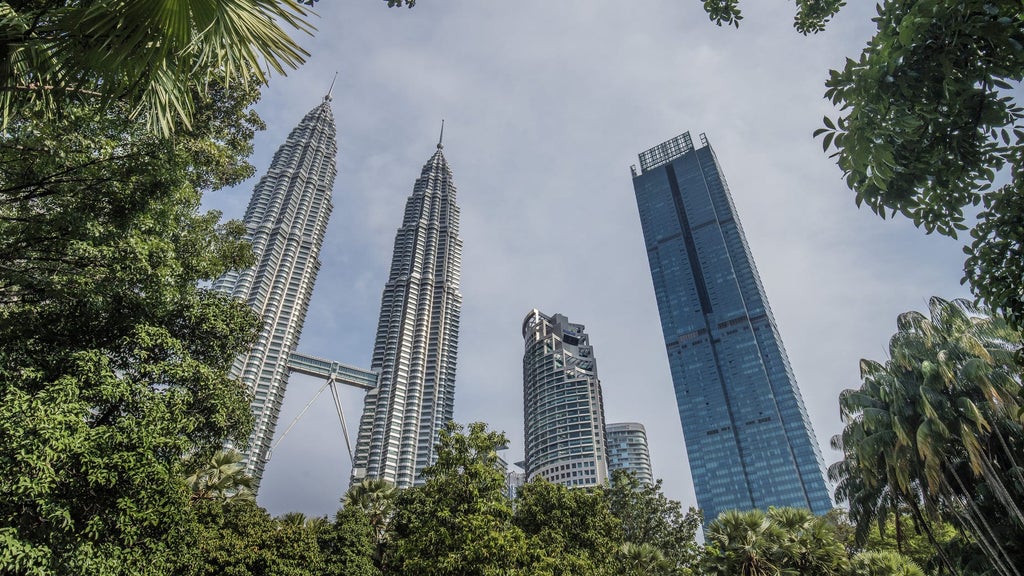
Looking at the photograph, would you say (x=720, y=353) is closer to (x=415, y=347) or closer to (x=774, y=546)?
(x=415, y=347)

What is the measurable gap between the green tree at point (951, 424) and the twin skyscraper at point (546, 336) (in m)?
71.0

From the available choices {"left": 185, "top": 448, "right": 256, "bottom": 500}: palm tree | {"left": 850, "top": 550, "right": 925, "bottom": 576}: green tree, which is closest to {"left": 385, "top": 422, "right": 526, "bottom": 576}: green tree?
{"left": 185, "top": 448, "right": 256, "bottom": 500}: palm tree

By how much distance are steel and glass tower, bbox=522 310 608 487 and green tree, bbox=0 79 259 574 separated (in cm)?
10414

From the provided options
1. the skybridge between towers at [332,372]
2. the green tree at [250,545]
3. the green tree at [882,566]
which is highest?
the skybridge between towers at [332,372]

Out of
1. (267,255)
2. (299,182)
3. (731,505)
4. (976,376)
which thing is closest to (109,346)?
(976,376)

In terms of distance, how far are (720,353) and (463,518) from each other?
142m

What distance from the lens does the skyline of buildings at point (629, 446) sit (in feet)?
516

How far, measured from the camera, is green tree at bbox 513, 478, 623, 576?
711 inches

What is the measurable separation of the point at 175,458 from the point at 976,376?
2041 cm

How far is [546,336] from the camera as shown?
13050 cm

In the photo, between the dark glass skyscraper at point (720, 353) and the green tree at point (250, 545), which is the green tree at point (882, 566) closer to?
Result: the green tree at point (250, 545)

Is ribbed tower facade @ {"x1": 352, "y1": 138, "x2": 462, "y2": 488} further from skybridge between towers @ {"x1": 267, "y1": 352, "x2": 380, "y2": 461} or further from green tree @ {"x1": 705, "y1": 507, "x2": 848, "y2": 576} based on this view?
green tree @ {"x1": 705, "y1": 507, "x2": 848, "y2": 576}

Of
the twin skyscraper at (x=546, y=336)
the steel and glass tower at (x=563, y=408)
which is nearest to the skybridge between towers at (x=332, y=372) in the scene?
the twin skyscraper at (x=546, y=336)

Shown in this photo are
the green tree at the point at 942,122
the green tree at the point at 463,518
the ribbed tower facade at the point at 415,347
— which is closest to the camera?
the green tree at the point at 942,122
